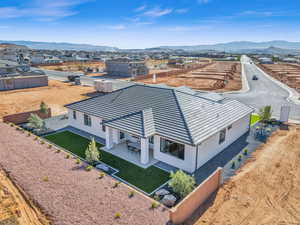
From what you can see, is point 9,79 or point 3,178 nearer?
point 3,178

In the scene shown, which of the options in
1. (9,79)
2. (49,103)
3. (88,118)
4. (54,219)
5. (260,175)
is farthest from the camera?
(9,79)

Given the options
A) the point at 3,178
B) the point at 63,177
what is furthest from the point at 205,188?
the point at 3,178

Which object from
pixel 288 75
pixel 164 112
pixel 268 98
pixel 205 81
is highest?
pixel 288 75

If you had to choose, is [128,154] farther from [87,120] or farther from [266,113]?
[266,113]

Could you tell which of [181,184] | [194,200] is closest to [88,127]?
[181,184]

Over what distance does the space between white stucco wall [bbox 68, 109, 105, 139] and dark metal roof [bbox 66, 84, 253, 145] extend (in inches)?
27.5

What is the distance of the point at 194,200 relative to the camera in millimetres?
9641

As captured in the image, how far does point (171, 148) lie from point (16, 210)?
29.9 feet

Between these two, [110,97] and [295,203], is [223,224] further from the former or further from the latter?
[110,97]

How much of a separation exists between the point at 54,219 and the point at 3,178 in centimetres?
534

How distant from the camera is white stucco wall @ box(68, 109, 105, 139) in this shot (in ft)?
59.9

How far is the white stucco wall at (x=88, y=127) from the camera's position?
18.2 m

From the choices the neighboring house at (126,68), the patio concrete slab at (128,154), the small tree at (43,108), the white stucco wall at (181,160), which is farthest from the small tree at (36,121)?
the neighboring house at (126,68)

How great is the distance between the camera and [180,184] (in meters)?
10.5
